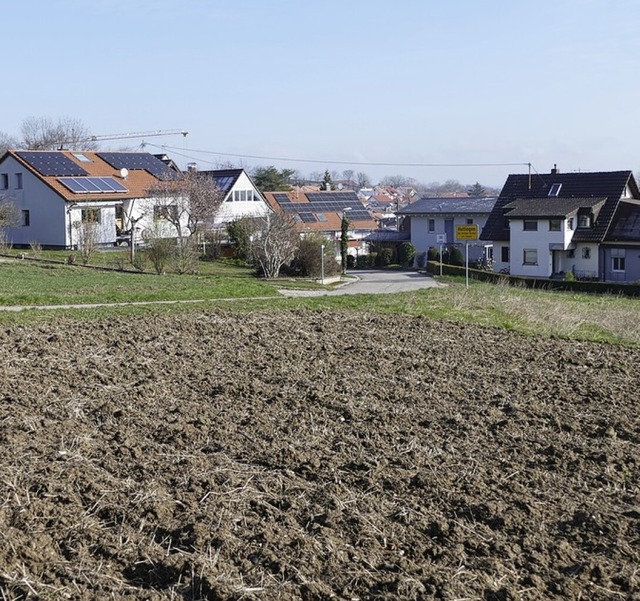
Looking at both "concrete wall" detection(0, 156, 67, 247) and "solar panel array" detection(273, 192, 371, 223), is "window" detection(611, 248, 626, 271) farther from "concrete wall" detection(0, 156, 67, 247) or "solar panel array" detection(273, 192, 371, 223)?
"concrete wall" detection(0, 156, 67, 247)

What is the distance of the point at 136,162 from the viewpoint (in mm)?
57031

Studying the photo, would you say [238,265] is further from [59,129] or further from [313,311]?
[59,129]

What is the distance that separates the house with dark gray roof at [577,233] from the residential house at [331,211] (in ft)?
51.3

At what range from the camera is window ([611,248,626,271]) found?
55531 mm

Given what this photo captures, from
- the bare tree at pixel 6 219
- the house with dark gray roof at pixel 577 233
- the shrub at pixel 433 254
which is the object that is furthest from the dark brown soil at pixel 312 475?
the shrub at pixel 433 254

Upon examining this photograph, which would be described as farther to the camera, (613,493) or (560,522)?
(613,493)

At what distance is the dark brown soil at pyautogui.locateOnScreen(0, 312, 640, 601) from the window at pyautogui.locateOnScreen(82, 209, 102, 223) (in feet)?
106

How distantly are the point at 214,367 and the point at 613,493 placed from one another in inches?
282

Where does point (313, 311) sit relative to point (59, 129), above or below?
below

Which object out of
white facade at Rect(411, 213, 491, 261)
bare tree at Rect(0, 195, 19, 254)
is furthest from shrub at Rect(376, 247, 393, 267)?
bare tree at Rect(0, 195, 19, 254)

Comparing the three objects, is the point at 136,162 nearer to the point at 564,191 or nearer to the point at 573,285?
the point at 573,285

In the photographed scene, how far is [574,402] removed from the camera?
12.4 m

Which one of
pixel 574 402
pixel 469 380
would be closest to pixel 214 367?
pixel 469 380

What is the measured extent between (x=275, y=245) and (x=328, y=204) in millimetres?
37464
